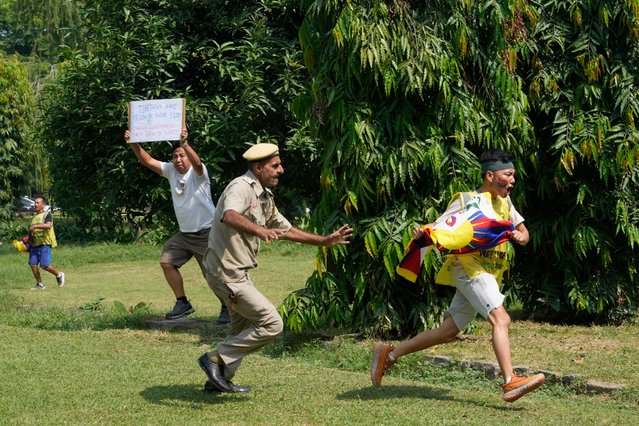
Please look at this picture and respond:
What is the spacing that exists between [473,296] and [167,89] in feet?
19.5

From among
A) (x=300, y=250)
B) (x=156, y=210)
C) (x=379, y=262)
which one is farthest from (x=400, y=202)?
(x=300, y=250)

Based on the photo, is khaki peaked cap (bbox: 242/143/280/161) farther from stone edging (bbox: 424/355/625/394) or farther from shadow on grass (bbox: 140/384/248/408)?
stone edging (bbox: 424/355/625/394)

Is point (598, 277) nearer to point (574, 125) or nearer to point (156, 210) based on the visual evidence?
point (574, 125)

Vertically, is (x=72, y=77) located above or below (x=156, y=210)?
above

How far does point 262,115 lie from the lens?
38.7 ft

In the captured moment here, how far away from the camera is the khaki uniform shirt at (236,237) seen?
6.98 m

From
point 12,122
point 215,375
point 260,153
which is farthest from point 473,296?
point 12,122

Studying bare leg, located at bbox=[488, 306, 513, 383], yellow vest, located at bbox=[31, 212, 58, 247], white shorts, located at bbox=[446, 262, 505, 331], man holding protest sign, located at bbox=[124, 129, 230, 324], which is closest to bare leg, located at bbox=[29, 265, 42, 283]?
yellow vest, located at bbox=[31, 212, 58, 247]

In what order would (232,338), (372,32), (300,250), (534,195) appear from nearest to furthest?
(232,338) < (372,32) < (534,195) < (300,250)

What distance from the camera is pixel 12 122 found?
1345 inches

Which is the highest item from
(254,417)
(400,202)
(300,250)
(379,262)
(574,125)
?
(574,125)

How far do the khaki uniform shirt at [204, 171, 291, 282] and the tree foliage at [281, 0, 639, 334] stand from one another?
211 cm

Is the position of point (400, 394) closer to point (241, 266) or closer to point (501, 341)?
point (501, 341)

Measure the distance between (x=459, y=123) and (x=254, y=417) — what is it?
149 inches
